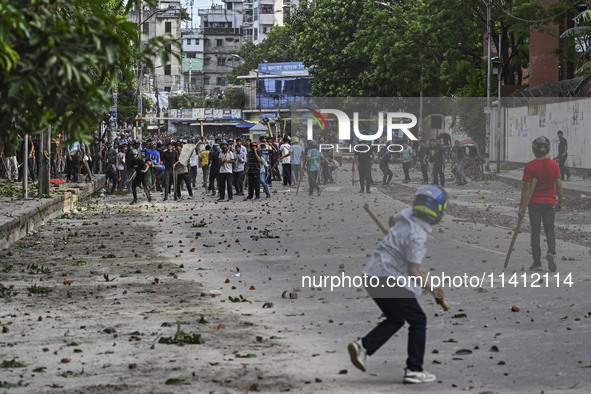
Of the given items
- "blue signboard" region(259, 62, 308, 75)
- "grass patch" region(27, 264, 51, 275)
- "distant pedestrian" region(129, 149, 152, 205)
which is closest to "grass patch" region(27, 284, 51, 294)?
"grass patch" region(27, 264, 51, 275)

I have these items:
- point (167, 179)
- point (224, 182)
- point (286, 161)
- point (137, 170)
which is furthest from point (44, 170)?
point (286, 161)

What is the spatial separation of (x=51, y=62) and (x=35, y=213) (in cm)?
1504

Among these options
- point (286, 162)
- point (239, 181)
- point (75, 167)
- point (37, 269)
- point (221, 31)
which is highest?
point (221, 31)

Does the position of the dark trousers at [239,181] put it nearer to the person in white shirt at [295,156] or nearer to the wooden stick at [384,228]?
the person in white shirt at [295,156]

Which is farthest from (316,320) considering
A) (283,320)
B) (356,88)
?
(356,88)

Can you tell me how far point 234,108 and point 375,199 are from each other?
96040mm

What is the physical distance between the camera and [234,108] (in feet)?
400

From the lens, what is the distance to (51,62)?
16.5ft

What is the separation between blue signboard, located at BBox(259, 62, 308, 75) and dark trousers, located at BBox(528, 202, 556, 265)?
92120 mm

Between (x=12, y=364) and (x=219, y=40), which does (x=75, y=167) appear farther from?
(x=219, y=40)

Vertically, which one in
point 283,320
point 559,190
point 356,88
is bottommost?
point 283,320

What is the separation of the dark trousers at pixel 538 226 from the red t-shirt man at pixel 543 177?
0.09 m

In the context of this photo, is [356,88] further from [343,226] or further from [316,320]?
[316,320]

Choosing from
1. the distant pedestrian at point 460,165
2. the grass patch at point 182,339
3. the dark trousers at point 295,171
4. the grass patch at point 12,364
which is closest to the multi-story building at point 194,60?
the distant pedestrian at point 460,165
